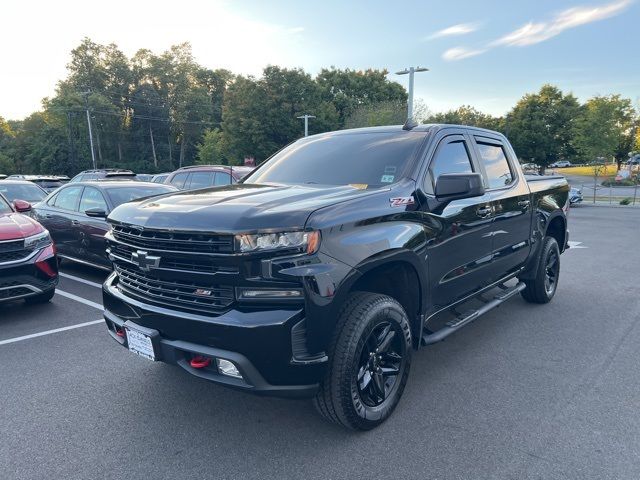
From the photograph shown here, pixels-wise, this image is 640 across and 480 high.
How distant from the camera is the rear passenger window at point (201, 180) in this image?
→ 11.3 m

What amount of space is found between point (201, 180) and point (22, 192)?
4.52 metres

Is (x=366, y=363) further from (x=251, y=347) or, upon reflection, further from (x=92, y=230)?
(x=92, y=230)

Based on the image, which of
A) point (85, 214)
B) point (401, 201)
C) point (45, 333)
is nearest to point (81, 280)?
point (85, 214)

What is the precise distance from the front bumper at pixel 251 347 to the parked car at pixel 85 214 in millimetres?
4526

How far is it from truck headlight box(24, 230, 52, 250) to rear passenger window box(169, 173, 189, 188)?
6298 millimetres

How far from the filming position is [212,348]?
8.25 feet

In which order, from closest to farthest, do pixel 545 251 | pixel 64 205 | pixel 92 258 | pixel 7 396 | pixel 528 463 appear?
pixel 528 463, pixel 7 396, pixel 545 251, pixel 92 258, pixel 64 205

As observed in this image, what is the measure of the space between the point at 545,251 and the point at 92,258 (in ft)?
20.9

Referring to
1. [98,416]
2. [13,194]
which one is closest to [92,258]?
[98,416]

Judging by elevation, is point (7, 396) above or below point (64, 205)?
below

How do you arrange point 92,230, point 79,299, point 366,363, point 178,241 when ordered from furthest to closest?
point 92,230, point 79,299, point 366,363, point 178,241

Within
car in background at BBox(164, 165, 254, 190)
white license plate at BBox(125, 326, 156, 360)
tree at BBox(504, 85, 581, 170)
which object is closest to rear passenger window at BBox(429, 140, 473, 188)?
white license plate at BBox(125, 326, 156, 360)

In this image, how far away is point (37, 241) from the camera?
5434mm

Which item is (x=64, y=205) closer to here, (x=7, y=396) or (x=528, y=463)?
(x=7, y=396)
